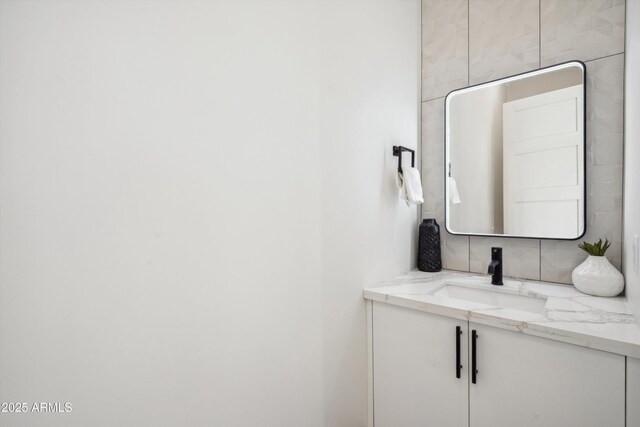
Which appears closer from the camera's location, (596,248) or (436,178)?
(596,248)

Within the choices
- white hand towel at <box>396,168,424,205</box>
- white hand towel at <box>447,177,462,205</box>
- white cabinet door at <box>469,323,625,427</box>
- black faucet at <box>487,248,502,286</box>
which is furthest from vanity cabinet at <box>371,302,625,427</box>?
white hand towel at <box>447,177,462,205</box>

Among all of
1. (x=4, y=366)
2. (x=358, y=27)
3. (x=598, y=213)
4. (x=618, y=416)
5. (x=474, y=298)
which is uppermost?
(x=358, y=27)

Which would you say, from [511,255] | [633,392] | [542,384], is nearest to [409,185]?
[511,255]

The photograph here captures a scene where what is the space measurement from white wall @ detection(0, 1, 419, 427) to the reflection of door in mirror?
829mm

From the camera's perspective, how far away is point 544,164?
1.49 meters

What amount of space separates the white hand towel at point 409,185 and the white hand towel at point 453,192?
1.11 ft

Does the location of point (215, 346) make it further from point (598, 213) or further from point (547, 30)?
point (547, 30)

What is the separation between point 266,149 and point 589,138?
4.79 ft

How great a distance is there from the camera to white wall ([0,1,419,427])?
0.61 m

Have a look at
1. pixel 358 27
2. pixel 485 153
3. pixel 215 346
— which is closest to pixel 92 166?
pixel 215 346

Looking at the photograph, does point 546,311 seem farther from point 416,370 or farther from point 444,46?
point 444,46

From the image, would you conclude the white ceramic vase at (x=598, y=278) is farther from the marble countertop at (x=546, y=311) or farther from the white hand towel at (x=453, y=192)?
the white hand towel at (x=453, y=192)

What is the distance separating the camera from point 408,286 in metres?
1.43

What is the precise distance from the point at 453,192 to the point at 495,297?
628mm
